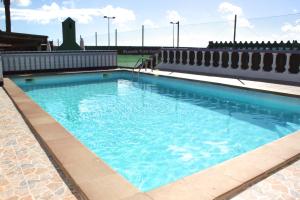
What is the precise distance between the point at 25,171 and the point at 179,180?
7.65ft

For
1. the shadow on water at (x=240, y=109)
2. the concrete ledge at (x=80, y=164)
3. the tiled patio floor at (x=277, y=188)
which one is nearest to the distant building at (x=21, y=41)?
the shadow on water at (x=240, y=109)

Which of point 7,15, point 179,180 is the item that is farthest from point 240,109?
point 7,15

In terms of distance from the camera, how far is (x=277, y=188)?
3703 millimetres

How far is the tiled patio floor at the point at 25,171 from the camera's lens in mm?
3502

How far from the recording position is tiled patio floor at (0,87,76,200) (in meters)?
3.50

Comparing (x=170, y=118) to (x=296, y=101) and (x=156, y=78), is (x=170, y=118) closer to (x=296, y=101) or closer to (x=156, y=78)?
(x=296, y=101)

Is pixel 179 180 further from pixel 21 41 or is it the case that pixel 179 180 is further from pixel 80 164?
pixel 21 41

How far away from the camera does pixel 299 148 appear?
5004 mm

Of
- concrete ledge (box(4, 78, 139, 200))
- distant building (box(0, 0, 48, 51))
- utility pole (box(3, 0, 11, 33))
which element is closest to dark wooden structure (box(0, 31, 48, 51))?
distant building (box(0, 0, 48, 51))

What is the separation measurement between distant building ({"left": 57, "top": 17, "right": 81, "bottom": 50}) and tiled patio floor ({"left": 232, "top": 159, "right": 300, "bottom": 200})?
19.9 meters

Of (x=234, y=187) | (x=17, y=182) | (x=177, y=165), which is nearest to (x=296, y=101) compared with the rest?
(x=177, y=165)

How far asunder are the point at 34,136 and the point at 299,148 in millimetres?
5238

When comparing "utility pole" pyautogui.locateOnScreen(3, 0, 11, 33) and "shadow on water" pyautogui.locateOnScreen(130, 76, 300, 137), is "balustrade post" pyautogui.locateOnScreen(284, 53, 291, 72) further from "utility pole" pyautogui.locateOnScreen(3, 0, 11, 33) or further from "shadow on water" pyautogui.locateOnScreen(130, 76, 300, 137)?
"utility pole" pyautogui.locateOnScreen(3, 0, 11, 33)

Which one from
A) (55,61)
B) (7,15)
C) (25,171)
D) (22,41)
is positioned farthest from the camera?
(7,15)
